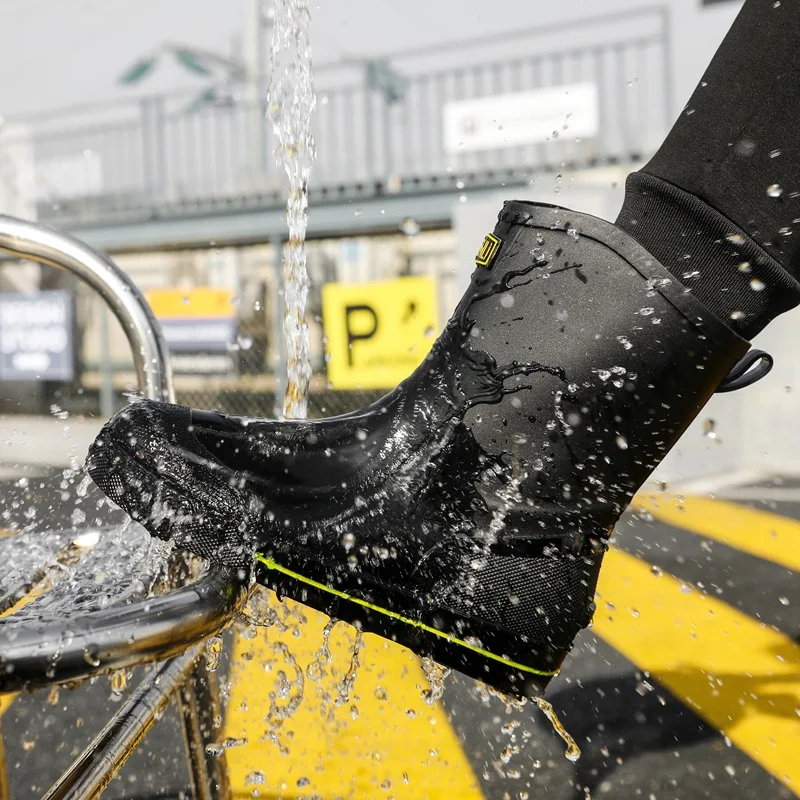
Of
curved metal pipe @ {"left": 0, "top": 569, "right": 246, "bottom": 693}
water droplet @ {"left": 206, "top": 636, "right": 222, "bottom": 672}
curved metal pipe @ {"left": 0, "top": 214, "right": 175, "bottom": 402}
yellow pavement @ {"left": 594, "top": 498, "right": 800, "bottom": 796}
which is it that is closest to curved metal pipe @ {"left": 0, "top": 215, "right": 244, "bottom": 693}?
curved metal pipe @ {"left": 0, "top": 569, "right": 246, "bottom": 693}

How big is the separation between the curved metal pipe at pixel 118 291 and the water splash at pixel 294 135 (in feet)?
0.78

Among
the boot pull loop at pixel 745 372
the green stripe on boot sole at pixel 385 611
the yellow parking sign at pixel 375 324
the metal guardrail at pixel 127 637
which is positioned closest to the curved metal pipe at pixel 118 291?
the metal guardrail at pixel 127 637

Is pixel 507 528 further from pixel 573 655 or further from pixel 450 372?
pixel 573 655

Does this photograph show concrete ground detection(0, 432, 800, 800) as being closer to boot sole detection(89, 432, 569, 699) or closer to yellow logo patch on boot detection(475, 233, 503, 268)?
boot sole detection(89, 432, 569, 699)

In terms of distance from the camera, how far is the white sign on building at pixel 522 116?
624 cm

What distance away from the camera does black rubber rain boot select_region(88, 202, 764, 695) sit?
2.52 ft

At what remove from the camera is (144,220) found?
7.98 meters

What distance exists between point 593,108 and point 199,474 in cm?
616

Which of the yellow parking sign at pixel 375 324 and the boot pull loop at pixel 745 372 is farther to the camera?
the yellow parking sign at pixel 375 324

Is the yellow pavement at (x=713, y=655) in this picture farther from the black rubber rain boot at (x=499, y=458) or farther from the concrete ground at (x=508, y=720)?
the black rubber rain boot at (x=499, y=458)

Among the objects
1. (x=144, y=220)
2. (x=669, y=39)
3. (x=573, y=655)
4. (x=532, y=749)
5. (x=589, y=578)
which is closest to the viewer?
(x=589, y=578)

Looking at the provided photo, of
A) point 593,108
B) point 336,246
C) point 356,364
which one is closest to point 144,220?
point 336,246

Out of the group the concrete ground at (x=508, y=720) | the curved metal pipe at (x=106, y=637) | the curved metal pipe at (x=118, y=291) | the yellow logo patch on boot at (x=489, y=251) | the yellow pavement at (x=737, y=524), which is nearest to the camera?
the curved metal pipe at (x=106, y=637)

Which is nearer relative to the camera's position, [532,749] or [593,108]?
[532,749]
